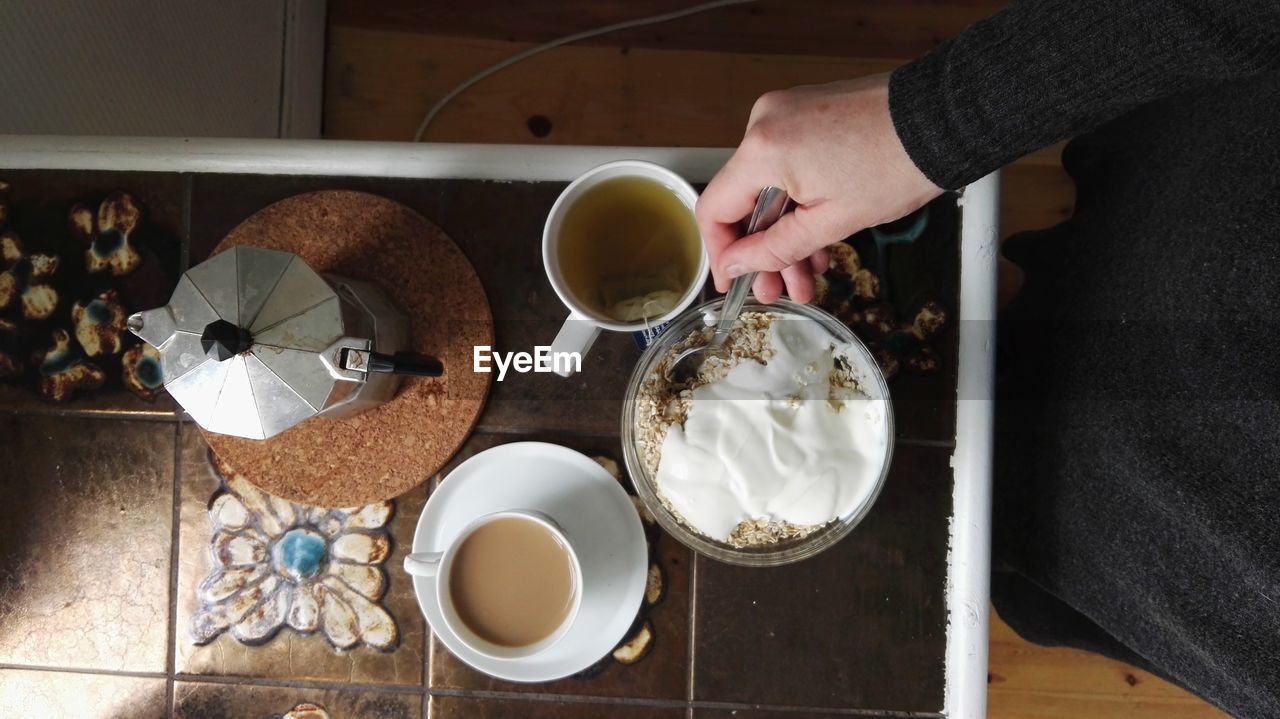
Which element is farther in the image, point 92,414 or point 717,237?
point 92,414

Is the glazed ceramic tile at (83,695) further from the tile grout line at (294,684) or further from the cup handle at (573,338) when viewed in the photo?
the cup handle at (573,338)

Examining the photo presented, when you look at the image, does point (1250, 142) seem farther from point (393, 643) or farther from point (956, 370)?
point (393, 643)

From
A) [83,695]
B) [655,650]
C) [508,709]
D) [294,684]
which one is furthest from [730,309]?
[83,695]

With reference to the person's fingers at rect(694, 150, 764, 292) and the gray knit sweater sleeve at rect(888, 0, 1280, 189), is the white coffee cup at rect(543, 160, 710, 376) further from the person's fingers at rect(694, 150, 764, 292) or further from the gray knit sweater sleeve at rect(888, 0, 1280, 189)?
the gray knit sweater sleeve at rect(888, 0, 1280, 189)

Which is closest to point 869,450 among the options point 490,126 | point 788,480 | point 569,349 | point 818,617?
point 788,480

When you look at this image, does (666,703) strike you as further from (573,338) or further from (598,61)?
(598,61)

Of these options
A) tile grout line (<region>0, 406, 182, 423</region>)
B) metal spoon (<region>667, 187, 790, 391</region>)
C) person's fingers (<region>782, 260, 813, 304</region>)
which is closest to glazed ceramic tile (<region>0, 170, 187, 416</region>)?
tile grout line (<region>0, 406, 182, 423</region>)

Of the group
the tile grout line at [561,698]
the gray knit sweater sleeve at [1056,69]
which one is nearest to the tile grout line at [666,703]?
the tile grout line at [561,698]

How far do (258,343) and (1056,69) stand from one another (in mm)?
682

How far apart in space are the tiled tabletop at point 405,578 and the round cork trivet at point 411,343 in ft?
0.08

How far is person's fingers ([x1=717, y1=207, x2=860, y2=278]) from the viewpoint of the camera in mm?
583

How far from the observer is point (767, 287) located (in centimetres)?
73

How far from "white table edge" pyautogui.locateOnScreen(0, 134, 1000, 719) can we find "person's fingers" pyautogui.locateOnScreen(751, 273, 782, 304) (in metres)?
0.16

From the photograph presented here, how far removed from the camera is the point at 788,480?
0.72 metres
